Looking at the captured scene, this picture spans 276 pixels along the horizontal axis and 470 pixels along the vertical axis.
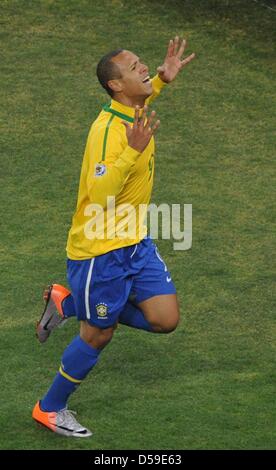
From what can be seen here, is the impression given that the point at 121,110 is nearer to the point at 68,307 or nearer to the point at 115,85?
the point at 115,85

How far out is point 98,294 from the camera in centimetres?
908

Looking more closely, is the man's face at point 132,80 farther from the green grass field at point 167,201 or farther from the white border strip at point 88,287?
the green grass field at point 167,201

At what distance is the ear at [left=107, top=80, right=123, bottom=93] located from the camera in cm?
923

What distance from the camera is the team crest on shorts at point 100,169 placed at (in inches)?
345

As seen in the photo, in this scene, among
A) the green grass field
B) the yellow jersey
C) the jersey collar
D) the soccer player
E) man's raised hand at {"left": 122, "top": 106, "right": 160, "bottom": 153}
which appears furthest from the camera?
the green grass field

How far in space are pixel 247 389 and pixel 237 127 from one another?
520cm

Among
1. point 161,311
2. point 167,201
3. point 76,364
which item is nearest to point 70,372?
point 76,364

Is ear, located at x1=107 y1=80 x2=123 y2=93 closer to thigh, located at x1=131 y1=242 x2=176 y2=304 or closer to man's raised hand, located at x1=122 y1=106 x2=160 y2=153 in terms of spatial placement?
man's raised hand, located at x1=122 y1=106 x2=160 y2=153

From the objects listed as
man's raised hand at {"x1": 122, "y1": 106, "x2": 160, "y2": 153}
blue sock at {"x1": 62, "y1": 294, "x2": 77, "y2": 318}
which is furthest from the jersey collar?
blue sock at {"x1": 62, "y1": 294, "x2": 77, "y2": 318}

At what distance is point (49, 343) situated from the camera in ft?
33.9

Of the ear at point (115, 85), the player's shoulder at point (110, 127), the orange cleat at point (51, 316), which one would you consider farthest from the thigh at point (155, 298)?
the ear at point (115, 85)

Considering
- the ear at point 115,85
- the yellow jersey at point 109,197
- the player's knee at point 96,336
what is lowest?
the player's knee at point 96,336

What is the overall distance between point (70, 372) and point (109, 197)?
1.20 m

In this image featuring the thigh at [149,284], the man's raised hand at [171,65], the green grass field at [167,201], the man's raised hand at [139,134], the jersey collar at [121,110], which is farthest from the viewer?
the man's raised hand at [171,65]
